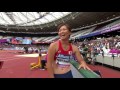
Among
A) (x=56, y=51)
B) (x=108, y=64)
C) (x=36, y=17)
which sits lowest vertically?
(x=108, y=64)

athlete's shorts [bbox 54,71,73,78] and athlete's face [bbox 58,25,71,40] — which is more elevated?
athlete's face [bbox 58,25,71,40]

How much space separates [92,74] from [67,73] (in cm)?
52

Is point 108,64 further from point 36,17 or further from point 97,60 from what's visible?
point 36,17

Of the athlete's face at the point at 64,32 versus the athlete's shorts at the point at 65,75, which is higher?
the athlete's face at the point at 64,32

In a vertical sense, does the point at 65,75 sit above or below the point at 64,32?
below
